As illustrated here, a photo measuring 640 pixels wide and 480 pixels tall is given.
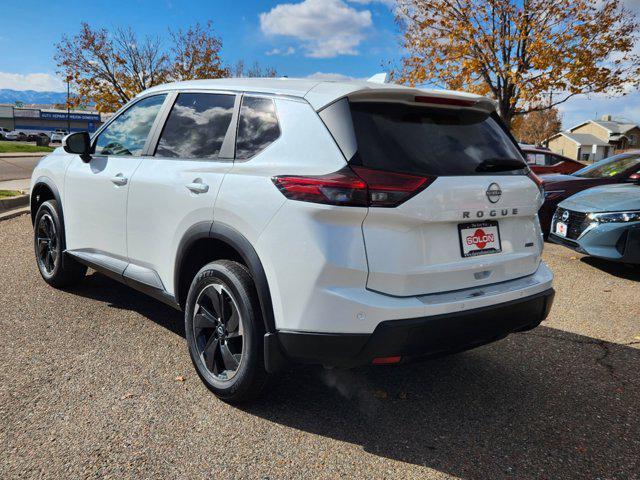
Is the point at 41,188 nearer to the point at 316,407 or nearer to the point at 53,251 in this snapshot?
the point at 53,251

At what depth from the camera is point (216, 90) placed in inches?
135

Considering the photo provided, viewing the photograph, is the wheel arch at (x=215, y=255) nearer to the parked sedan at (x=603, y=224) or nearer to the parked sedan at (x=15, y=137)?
the parked sedan at (x=603, y=224)

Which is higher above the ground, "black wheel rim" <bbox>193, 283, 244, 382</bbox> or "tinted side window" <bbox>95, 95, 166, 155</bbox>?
"tinted side window" <bbox>95, 95, 166, 155</bbox>

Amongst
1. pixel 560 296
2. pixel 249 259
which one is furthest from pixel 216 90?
pixel 560 296

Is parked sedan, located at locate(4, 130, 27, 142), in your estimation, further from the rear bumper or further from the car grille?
the rear bumper

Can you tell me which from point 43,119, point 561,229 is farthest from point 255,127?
point 43,119

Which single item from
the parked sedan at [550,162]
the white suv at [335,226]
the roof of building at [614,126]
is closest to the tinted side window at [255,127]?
the white suv at [335,226]

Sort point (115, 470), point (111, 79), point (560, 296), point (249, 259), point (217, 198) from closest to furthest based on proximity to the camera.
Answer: point (115, 470)
point (249, 259)
point (217, 198)
point (560, 296)
point (111, 79)

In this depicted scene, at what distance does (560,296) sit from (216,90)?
411 centimetres

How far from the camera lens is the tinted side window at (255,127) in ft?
9.58

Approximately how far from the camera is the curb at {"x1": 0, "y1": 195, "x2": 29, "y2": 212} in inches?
383

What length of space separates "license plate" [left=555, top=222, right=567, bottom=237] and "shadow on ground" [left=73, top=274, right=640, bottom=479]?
2.92m

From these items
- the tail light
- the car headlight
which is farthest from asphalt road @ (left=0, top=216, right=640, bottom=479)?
the car headlight

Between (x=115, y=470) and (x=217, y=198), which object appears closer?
(x=115, y=470)
